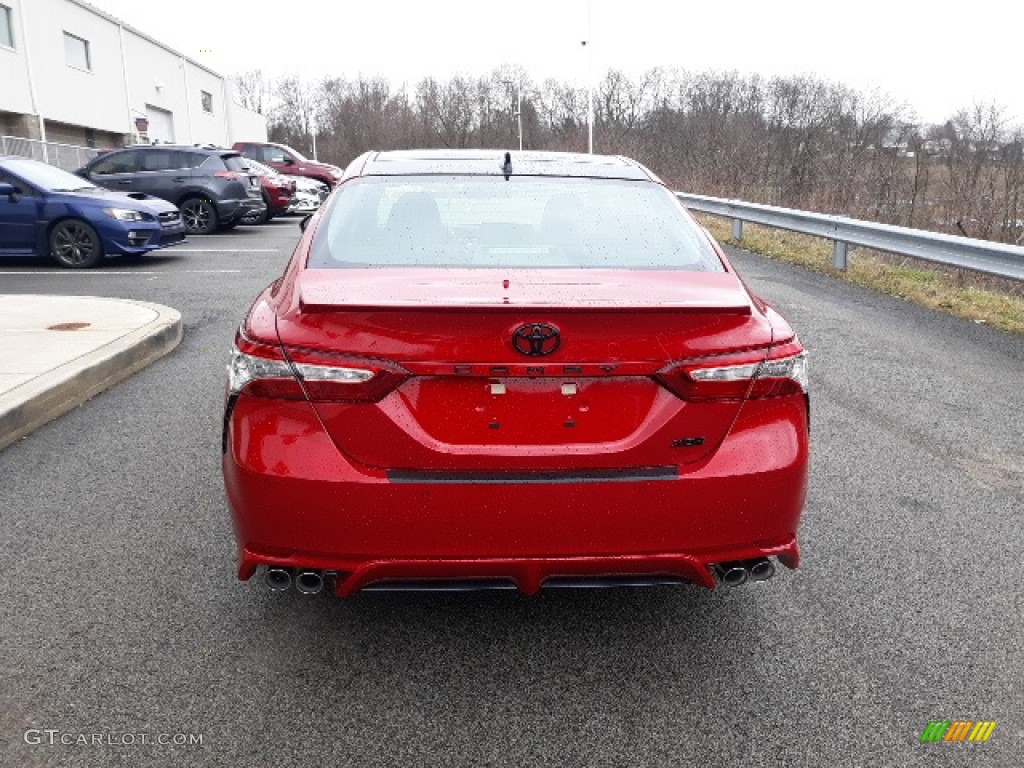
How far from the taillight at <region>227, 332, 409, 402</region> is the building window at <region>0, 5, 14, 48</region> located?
3542cm

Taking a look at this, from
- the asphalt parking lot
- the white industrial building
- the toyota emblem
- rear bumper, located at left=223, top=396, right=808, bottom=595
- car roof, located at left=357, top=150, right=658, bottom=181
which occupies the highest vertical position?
the white industrial building

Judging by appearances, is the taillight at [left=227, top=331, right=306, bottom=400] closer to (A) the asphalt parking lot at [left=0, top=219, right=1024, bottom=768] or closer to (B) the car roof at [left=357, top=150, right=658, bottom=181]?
Answer: (A) the asphalt parking lot at [left=0, top=219, right=1024, bottom=768]

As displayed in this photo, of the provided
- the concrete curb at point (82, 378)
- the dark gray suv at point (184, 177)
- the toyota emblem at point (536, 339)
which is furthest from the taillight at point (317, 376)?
the dark gray suv at point (184, 177)

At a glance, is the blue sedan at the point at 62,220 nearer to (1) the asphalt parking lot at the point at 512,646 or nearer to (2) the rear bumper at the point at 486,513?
(1) the asphalt parking lot at the point at 512,646

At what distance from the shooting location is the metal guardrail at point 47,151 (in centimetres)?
2786

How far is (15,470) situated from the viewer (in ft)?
15.0

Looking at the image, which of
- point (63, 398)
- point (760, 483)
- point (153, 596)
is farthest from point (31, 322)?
point (760, 483)

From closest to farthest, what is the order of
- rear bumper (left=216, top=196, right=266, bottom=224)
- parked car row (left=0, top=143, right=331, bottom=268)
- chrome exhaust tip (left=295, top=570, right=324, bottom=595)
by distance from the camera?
chrome exhaust tip (left=295, top=570, right=324, bottom=595) < parked car row (left=0, top=143, right=331, bottom=268) < rear bumper (left=216, top=196, right=266, bottom=224)

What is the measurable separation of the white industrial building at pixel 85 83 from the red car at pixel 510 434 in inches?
1167

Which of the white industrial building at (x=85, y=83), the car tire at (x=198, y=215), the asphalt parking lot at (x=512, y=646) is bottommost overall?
the asphalt parking lot at (x=512, y=646)

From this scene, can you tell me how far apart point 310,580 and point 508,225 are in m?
1.46

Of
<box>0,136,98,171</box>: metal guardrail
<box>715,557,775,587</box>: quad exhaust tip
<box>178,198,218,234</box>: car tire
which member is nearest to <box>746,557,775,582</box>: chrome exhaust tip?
<box>715,557,775,587</box>: quad exhaust tip

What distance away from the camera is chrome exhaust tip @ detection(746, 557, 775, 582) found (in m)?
2.73

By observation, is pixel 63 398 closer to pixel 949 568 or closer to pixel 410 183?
pixel 410 183
